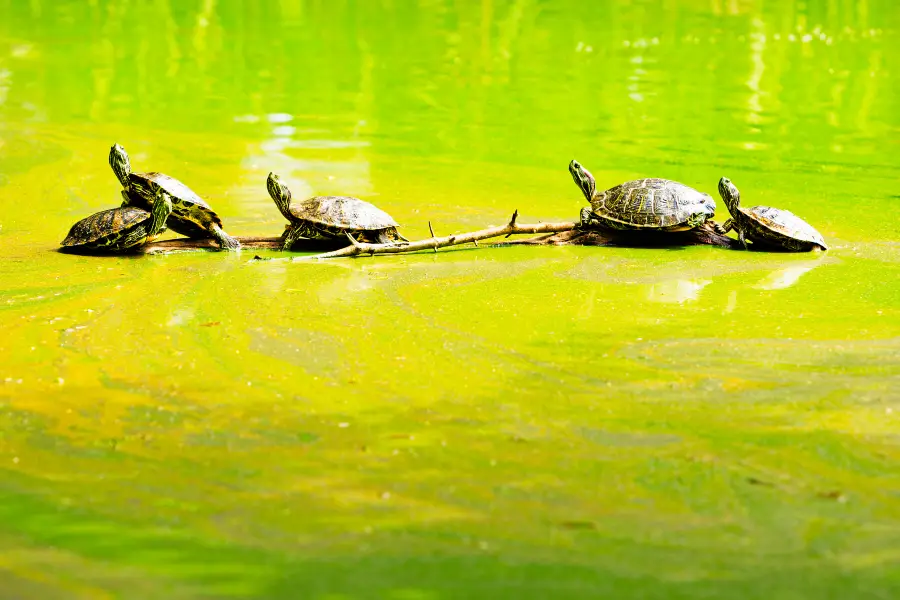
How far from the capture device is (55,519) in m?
3.09

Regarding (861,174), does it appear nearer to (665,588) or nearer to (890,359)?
(890,359)

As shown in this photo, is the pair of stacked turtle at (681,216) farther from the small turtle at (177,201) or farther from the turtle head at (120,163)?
the turtle head at (120,163)

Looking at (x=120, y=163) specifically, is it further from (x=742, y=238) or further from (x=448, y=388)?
(x=742, y=238)

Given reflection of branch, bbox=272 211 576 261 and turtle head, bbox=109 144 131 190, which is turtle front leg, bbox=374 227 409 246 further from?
turtle head, bbox=109 144 131 190

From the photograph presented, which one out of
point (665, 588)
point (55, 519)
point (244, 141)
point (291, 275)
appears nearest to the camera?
point (665, 588)

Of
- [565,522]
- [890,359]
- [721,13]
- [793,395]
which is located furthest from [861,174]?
[721,13]

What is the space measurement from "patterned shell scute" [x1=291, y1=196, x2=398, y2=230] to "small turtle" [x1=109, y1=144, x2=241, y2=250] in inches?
21.7

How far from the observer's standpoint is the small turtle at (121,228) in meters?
6.62

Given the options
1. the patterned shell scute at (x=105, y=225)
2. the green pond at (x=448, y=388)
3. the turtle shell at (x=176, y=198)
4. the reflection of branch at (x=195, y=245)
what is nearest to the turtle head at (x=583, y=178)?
the green pond at (x=448, y=388)

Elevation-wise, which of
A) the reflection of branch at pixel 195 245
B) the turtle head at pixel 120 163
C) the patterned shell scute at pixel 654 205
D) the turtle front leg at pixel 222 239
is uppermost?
the turtle head at pixel 120 163

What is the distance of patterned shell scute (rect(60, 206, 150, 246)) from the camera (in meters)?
6.61

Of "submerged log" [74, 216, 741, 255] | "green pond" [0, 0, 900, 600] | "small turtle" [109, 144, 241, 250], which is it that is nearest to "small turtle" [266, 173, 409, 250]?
"submerged log" [74, 216, 741, 255]

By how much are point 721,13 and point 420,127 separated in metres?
14.2

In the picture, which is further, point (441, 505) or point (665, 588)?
point (441, 505)
